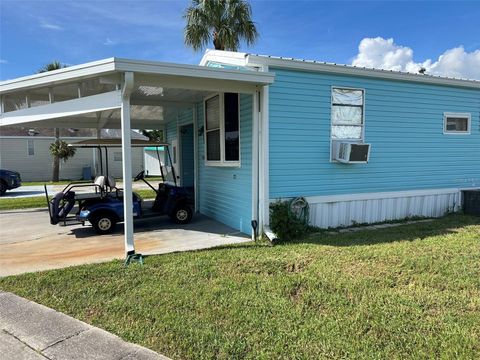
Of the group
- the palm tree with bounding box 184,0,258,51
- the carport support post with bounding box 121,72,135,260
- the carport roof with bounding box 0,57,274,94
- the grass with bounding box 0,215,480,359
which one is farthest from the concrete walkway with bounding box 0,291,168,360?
the palm tree with bounding box 184,0,258,51

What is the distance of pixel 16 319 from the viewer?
3301mm

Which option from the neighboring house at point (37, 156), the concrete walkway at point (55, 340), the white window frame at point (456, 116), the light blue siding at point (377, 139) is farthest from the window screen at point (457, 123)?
the neighboring house at point (37, 156)

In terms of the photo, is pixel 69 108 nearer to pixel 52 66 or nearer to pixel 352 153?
pixel 352 153

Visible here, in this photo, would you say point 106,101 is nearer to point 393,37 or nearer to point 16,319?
point 16,319

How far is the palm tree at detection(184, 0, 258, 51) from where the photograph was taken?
17.7 meters

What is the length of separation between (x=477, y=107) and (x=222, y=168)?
21.8 ft

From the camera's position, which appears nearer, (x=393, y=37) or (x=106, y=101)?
(x=106, y=101)

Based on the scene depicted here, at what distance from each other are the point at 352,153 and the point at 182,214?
3.83 metres

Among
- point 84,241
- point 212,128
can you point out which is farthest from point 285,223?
point 84,241

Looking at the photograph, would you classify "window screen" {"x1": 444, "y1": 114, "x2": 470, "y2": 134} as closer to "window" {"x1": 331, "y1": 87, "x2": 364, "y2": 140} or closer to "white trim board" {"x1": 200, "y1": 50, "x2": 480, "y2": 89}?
"white trim board" {"x1": 200, "y1": 50, "x2": 480, "y2": 89}

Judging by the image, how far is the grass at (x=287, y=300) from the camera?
2760 mm

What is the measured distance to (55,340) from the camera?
9.51 ft

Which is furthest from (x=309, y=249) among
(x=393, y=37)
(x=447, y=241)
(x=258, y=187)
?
(x=393, y=37)

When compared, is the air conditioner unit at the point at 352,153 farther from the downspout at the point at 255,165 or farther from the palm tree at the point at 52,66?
the palm tree at the point at 52,66
